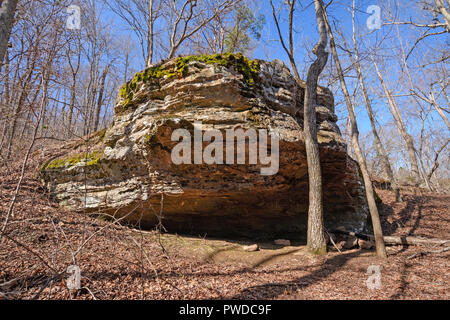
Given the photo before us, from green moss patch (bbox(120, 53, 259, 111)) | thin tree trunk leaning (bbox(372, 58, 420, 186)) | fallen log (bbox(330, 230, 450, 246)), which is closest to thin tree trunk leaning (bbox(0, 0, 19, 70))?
green moss patch (bbox(120, 53, 259, 111))

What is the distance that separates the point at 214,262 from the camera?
496cm

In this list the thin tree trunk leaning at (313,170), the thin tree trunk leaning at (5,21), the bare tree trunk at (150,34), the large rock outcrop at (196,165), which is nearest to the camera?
the thin tree trunk leaning at (5,21)

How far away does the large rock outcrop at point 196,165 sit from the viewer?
222 inches

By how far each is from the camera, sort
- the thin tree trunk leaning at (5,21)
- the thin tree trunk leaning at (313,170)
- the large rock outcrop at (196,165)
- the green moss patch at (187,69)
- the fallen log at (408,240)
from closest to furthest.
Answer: the thin tree trunk leaning at (5,21) < the large rock outcrop at (196,165) < the green moss patch at (187,69) < the thin tree trunk leaning at (313,170) < the fallen log at (408,240)

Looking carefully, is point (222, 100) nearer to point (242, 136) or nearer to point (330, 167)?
point (242, 136)

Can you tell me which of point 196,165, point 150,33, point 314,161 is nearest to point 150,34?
point 150,33

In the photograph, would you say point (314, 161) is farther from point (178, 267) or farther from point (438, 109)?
point (438, 109)

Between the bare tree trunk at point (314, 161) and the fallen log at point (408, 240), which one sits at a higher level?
the bare tree trunk at point (314, 161)

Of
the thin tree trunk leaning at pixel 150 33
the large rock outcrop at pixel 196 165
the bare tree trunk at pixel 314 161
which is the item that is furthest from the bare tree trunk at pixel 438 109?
the thin tree trunk leaning at pixel 150 33

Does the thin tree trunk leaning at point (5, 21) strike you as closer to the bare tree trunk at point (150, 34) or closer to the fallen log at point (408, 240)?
the bare tree trunk at point (150, 34)

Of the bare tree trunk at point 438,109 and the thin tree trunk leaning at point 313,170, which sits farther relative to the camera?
the bare tree trunk at point 438,109

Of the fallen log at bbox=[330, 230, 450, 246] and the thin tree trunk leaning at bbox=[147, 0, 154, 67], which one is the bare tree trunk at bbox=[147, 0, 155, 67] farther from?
the fallen log at bbox=[330, 230, 450, 246]

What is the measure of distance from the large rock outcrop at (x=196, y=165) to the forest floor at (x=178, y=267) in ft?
3.36
